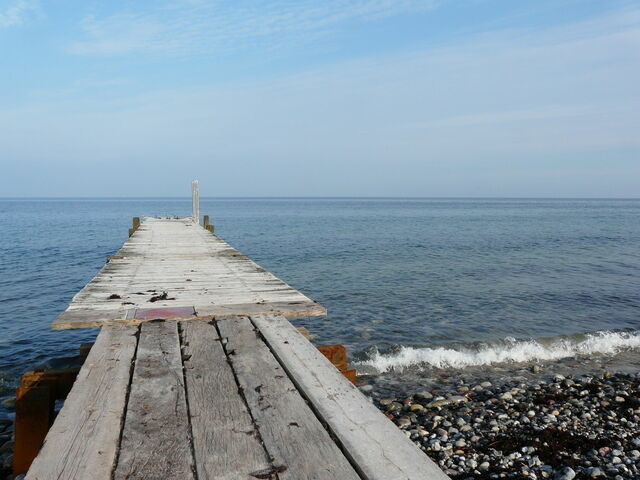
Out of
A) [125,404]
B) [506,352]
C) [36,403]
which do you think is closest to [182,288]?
[36,403]

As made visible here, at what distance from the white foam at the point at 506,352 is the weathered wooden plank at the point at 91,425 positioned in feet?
24.2

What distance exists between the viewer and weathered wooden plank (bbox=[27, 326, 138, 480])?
88.9 inches

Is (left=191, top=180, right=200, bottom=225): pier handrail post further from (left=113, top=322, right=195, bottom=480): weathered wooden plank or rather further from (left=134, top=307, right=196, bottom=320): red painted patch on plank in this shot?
(left=113, top=322, right=195, bottom=480): weathered wooden plank

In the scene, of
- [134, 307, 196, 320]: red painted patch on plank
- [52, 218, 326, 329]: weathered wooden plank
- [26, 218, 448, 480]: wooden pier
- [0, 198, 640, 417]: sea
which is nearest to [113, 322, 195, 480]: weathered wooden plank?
[26, 218, 448, 480]: wooden pier

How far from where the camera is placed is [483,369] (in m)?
10.5

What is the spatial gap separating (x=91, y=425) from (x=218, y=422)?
0.69 meters

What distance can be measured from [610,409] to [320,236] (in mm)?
34924

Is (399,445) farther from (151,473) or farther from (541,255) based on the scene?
(541,255)

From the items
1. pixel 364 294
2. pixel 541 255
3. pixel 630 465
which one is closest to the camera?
pixel 630 465

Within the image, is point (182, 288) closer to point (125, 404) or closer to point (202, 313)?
point (202, 313)

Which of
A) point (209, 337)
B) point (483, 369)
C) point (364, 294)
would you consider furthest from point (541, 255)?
point (209, 337)

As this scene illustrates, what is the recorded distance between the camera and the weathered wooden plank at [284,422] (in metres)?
2.30

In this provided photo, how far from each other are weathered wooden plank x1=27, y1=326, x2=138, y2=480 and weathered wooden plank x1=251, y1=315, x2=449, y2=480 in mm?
1136

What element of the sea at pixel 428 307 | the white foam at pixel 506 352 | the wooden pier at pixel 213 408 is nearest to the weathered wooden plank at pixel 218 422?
the wooden pier at pixel 213 408
